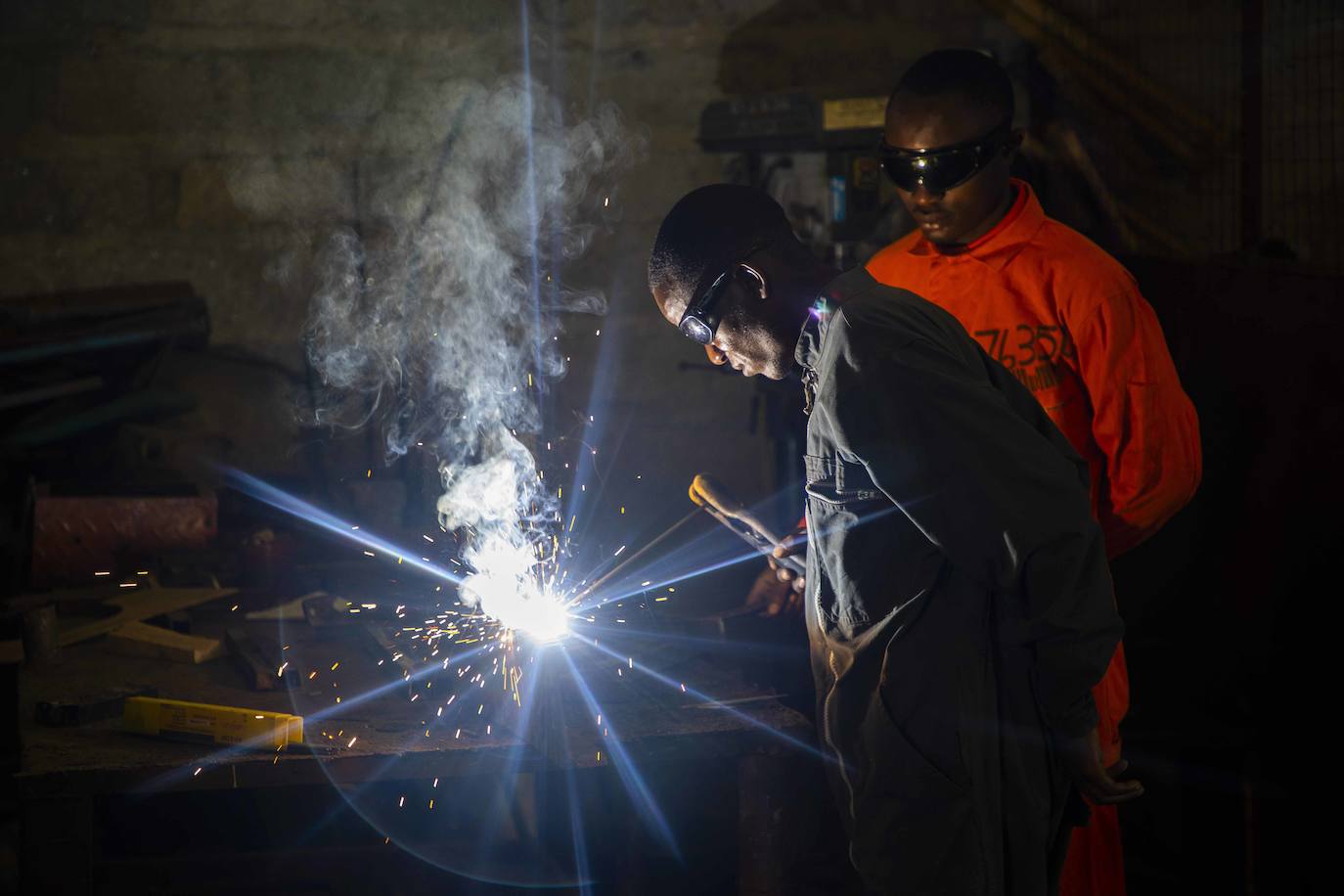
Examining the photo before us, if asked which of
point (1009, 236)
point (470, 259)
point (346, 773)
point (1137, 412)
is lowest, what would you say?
point (346, 773)

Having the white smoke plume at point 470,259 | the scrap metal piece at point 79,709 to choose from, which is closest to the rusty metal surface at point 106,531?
the white smoke plume at point 470,259

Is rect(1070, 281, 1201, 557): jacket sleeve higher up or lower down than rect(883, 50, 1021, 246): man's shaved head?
lower down

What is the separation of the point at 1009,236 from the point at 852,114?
7.99 feet

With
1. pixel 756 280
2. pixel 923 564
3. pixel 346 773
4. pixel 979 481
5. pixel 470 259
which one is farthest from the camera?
pixel 470 259

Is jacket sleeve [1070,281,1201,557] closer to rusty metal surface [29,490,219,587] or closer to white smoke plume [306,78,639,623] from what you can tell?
white smoke plume [306,78,639,623]

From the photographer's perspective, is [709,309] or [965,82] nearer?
Answer: [709,309]

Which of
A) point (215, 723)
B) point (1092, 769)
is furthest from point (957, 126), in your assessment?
point (215, 723)

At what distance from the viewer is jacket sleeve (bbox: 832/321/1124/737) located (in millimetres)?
1681

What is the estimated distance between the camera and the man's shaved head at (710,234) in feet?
6.44

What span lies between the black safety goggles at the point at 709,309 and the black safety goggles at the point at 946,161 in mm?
1030

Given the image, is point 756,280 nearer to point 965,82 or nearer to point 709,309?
point 709,309

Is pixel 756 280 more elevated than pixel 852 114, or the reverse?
pixel 852 114

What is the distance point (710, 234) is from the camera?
1975 mm

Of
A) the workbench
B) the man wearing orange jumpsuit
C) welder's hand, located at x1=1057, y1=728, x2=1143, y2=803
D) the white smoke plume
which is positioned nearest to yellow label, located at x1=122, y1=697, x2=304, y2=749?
the workbench
